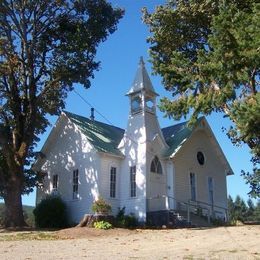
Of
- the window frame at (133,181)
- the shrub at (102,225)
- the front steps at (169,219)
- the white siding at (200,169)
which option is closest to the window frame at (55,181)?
the window frame at (133,181)

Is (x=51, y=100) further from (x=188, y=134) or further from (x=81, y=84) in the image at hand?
(x=188, y=134)

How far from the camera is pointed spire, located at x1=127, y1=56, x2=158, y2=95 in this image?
101 ft

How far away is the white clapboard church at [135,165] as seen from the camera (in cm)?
2892

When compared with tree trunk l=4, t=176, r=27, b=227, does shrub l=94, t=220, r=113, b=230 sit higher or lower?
lower

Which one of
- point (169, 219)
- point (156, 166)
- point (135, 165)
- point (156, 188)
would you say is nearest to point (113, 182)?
point (135, 165)

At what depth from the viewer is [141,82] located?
102ft

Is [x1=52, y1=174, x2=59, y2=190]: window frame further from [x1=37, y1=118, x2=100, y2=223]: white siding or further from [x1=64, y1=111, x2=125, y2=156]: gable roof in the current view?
[x1=64, y1=111, x2=125, y2=156]: gable roof

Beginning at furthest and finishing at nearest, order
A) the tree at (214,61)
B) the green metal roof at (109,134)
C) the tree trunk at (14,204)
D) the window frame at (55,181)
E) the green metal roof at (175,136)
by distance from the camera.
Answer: the window frame at (55,181) → the green metal roof at (175,136) → the green metal roof at (109,134) → the tree trunk at (14,204) → the tree at (214,61)

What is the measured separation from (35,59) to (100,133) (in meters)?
6.76

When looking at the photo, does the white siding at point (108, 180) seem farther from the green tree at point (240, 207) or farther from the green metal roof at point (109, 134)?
the green tree at point (240, 207)

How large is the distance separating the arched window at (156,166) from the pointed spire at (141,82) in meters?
4.57

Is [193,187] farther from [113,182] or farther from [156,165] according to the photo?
[113,182]

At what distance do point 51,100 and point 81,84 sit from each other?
8.41 feet

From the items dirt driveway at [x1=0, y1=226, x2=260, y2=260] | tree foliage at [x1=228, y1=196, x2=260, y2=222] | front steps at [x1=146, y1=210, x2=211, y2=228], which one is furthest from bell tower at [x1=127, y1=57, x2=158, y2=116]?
tree foliage at [x1=228, y1=196, x2=260, y2=222]
